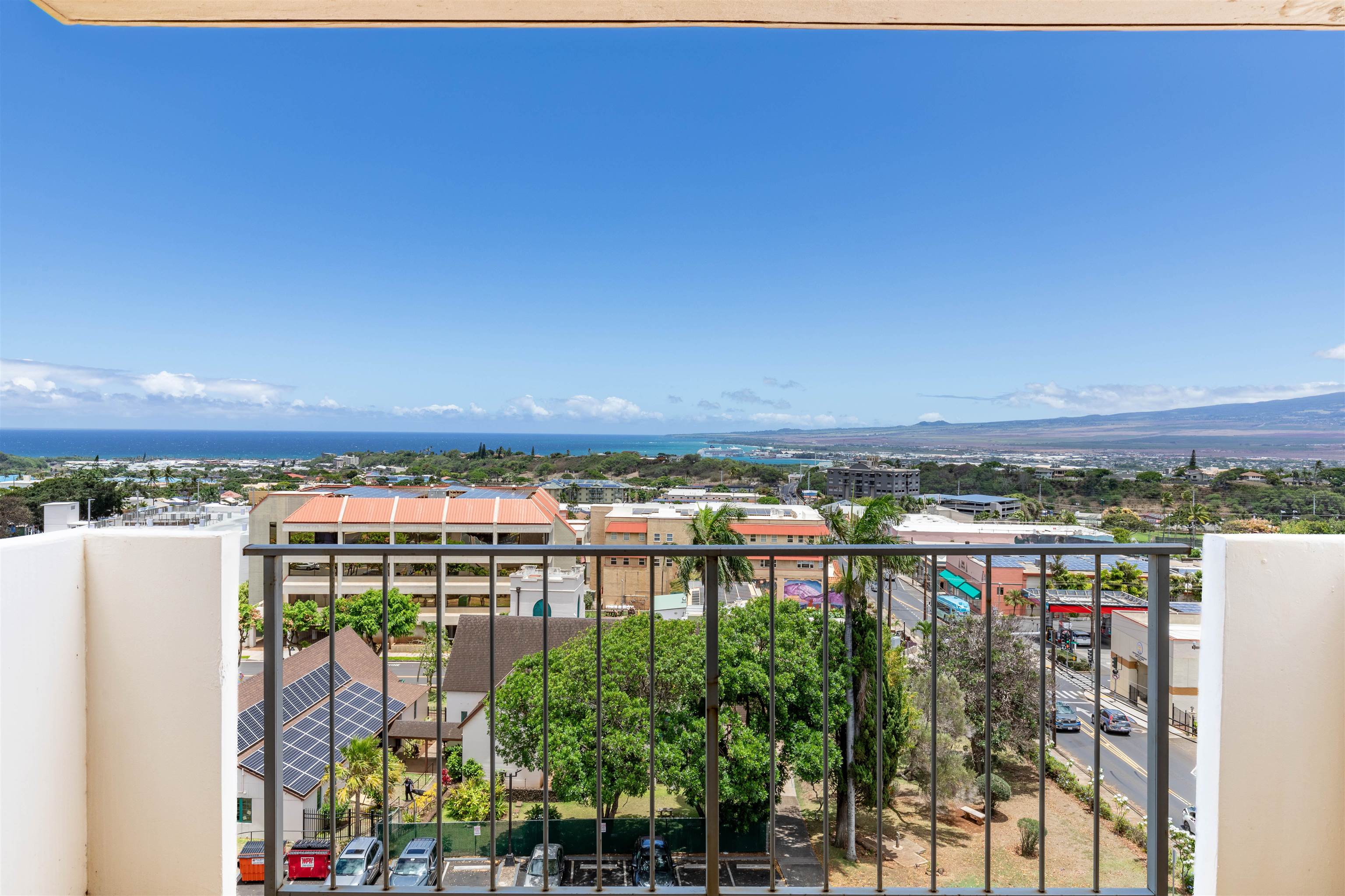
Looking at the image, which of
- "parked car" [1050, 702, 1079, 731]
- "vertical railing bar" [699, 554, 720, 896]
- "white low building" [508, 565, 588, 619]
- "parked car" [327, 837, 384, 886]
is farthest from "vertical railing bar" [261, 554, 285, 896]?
"parked car" [1050, 702, 1079, 731]

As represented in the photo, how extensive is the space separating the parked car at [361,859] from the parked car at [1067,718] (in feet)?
24.9

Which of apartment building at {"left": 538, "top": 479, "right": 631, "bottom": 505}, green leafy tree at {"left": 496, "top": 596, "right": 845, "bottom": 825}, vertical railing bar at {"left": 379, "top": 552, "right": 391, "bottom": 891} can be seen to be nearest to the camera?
vertical railing bar at {"left": 379, "top": 552, "right": 391, "bottom": 891}

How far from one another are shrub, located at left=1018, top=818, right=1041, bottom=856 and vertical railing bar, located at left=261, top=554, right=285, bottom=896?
2.59 m

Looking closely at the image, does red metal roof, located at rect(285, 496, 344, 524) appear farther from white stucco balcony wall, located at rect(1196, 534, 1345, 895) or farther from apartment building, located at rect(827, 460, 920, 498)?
apartment building, located at rect(827, 460, 920, 498)

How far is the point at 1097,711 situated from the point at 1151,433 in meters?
17.2

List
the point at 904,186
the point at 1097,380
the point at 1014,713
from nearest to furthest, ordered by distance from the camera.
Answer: the point at 1014,713 < the point at 904,186 < the point at 1097,380

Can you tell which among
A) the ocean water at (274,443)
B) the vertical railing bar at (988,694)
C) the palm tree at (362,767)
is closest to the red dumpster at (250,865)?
the vertical railing bar at (988,694)

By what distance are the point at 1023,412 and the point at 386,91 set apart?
29.3 meters

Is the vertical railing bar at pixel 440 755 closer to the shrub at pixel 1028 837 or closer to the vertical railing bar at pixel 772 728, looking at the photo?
the vertical railing bar at pixel 772 728

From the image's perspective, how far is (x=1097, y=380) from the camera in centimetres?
3294

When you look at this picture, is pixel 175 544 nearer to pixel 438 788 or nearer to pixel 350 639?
pixel 438 788

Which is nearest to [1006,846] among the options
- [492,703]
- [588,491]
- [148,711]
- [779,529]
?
[492,703]

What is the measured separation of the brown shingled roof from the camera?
1091 cm

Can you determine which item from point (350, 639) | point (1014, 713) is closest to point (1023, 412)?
point (1014, 713)
